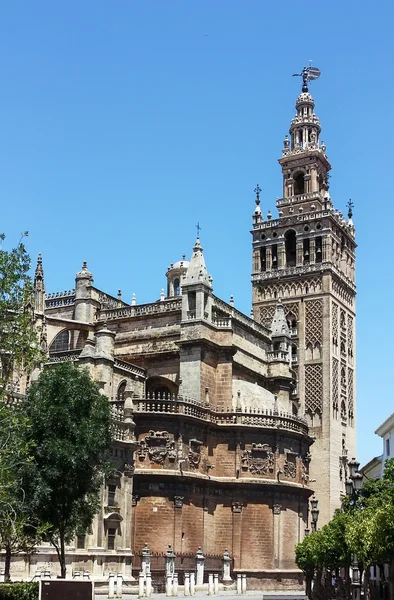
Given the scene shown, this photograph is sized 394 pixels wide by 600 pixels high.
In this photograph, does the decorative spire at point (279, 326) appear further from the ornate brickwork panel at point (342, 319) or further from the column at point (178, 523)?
the column at point (178, 523)

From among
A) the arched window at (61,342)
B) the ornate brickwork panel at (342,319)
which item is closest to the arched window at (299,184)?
the ornate brickwork panel at (342,319)

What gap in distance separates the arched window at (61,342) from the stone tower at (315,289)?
15.6 meters

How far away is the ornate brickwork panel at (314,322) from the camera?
65188 millimetres

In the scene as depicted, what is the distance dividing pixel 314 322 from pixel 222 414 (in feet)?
69.6

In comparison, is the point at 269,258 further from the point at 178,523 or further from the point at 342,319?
the point at 178,523

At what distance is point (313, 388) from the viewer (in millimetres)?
64188

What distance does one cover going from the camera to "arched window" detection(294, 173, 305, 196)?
72875mm

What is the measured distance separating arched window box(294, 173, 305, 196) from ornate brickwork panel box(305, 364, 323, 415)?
615 inches

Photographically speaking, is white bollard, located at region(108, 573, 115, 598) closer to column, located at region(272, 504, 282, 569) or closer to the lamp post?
the lamp post

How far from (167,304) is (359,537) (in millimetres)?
25992

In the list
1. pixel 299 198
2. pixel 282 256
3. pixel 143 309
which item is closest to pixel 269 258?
pixel 282 256

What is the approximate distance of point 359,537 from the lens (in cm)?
2503

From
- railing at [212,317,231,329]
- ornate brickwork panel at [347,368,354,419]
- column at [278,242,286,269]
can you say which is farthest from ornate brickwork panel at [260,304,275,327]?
railing at [212,317,231,329]

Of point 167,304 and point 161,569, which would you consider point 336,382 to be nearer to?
point 167,304
